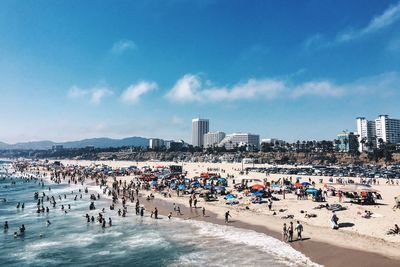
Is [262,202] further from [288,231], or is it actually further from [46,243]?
[46,243]

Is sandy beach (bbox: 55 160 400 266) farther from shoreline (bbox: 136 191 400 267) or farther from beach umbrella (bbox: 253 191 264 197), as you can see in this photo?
beach umbrella (bbox: 253 191 264 197)

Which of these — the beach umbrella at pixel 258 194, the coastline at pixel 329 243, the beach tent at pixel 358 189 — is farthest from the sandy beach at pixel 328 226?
the beach umbrella at pixel 258 194

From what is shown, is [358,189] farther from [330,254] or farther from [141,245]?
[141,245]

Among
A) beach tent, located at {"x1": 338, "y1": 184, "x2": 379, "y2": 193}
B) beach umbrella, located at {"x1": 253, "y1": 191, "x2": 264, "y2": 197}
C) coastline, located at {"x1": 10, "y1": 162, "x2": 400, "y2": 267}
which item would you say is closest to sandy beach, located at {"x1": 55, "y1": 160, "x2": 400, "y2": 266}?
coastline, located at {"x1": 10, "y1": 162, "x2": 400, "y2": 267}

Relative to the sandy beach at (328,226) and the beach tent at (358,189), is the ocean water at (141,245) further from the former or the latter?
the beach tent at (358,189)

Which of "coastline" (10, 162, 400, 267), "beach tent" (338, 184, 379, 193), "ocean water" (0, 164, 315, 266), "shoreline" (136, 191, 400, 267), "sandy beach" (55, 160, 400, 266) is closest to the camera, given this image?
"shoreline" (136, 191, 400, 267)

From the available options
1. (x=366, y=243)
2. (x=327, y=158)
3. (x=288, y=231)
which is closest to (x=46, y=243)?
(x=288, y=231)

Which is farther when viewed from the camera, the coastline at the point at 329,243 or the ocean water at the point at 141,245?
the ocean water at the point at 141,245

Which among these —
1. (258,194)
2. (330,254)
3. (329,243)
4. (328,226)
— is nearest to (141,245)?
(330,254)
